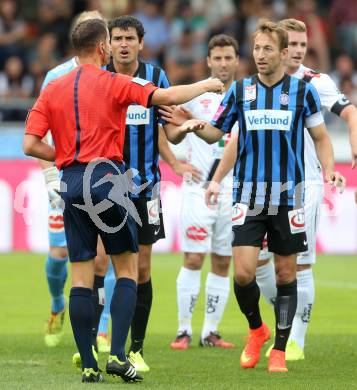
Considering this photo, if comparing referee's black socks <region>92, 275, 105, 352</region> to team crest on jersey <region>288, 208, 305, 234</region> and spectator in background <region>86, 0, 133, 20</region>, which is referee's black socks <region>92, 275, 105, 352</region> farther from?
spectator in background <region>86, 0, 133, 20</region>

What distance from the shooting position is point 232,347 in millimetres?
8805

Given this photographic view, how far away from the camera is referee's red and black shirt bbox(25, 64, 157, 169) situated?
6.52 m

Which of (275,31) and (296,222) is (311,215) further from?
(275,31)

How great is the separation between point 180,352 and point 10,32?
1134 centimetres

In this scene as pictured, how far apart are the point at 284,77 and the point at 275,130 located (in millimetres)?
413

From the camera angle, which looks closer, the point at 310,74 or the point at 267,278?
the point at 310,74

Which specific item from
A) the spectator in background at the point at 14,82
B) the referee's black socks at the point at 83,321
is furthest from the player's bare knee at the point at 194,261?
the spectator in background at the point at 14,82

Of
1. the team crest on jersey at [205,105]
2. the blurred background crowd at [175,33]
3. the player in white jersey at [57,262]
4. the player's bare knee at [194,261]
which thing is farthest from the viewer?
the blurred background crowd at [175,33]

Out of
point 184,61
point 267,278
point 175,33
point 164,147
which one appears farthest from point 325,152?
point 175,33

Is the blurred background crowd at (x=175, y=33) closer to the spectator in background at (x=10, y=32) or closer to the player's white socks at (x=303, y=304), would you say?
the spectator in background at (x=10, y=32)

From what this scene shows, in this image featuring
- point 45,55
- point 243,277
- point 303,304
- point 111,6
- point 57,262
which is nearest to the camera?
point 243,277

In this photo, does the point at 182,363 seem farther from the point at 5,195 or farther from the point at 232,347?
the point at 5,195

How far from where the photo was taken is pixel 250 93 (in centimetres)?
748

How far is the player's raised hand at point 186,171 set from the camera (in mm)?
8453
